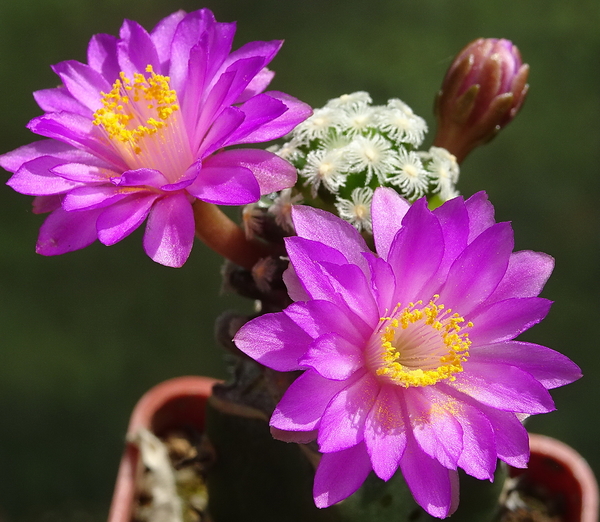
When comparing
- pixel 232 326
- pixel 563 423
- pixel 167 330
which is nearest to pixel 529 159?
pixel 563 423

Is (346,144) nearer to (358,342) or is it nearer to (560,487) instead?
(358,342)

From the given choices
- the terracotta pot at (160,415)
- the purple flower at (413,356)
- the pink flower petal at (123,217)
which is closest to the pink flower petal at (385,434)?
the purple flower at (413,356)

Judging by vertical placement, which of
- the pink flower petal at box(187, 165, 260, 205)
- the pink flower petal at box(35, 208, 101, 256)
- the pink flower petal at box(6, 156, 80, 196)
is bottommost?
the pink flower petal at box(35, 208, 101, 256)

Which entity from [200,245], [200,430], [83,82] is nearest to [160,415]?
[200,430]

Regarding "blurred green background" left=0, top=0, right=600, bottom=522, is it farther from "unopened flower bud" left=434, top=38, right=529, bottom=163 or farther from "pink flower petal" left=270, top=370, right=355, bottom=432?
"pink flower petal" left=270, top=370, right=355, bottom=432

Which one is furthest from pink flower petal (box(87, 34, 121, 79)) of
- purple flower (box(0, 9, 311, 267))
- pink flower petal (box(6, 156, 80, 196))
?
pink flower petal (box(6, 156, 80, 196))

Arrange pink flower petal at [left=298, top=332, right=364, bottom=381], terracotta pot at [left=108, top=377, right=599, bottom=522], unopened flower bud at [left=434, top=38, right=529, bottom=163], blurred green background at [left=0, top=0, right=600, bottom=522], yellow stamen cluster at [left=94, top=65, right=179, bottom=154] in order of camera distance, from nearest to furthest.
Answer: pink flower petal at [left=298, top=332, right=364, bottom=381], yellow stamen cluster at [left=94, top=65, right=179, bottom=154], unopened flower bud at [left=434, top=38, right=529, bottom=163], terracotta pot at [left=108, top=377, right=599, bottom=522], blurred green background at [left=0, top=0, right=600, bottom=522]

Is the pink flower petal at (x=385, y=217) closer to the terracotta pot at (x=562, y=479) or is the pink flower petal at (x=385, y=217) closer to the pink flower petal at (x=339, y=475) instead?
the pink flower petal at (x=339, y=475)
